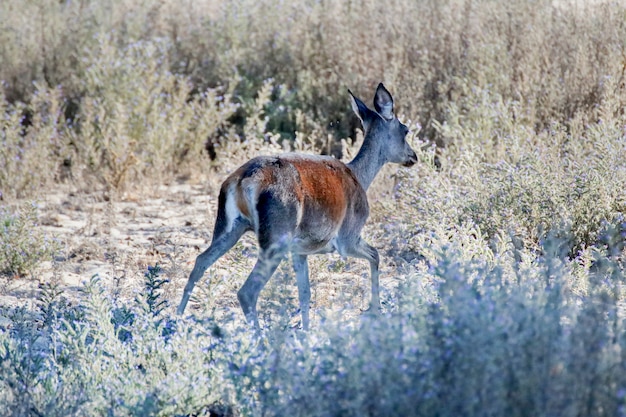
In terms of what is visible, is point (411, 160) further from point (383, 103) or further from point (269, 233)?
point (269, 233)

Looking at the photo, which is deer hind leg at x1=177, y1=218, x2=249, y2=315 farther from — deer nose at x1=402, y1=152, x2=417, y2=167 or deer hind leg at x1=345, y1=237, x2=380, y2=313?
deer nose at x1=402, y1=152, x2=417, y2=167

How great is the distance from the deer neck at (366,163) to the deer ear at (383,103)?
28cm

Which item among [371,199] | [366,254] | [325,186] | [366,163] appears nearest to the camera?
[325,186]

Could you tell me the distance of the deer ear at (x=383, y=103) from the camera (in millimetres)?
8180

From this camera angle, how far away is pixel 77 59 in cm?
1277

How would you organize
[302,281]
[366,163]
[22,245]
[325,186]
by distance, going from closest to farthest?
[325,186] → [302,281] → [366,163] → [22,245]

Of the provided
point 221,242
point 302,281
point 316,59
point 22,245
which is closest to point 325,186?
point 302,281

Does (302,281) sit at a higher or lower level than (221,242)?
lower

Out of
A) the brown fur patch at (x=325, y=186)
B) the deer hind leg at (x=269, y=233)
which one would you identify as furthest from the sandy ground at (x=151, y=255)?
Answer: the brown fur patch at (x=325, y=186)

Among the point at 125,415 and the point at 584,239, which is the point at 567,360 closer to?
the point at 125,415

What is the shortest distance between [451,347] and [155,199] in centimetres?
724

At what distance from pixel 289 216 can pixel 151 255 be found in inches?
119

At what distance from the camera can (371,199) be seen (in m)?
9.98

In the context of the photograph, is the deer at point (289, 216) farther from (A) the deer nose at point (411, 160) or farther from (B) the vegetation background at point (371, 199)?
(A) the deer nose at point (411, 160)
